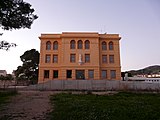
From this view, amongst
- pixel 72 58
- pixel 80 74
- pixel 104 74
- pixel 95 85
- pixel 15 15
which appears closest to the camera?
pixel 15 15

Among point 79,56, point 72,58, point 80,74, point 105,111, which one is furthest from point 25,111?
point 72,58

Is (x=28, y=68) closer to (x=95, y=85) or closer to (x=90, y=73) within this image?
(x=90, y=73)

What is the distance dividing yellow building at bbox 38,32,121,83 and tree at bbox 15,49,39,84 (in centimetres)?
1232

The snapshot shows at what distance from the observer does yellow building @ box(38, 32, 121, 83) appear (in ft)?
119

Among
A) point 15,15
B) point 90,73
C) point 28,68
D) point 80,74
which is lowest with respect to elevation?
point 80,74

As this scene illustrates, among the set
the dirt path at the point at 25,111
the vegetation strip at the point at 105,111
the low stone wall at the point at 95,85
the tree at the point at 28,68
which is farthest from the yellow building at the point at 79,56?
the vegetation strip at the point at 105,111

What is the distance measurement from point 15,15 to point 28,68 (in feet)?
129

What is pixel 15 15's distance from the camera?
1102 centimetres

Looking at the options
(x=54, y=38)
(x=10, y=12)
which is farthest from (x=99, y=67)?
(x=10, y=12)

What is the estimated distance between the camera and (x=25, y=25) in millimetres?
12031

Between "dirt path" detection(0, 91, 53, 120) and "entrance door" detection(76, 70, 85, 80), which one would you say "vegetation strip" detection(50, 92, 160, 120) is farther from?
"entrance door" detection(76, 70, 85, 80)

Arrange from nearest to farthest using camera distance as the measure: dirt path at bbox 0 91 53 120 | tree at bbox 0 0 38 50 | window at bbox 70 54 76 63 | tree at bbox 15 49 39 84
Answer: dirt path at bbox 0 91 53 120 < tree at bbox 0 0 38 50 < window at bbox 70 54 76 63 < tree at bbox 15 49 39 84

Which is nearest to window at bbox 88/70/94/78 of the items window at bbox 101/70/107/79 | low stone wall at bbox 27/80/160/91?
window at bbox 101/70/107/79

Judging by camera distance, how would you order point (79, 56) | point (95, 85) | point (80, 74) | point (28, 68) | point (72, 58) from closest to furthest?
point (95, 85), point (80, 74), point (79, 56), point (72, 58), point (28, 68)
